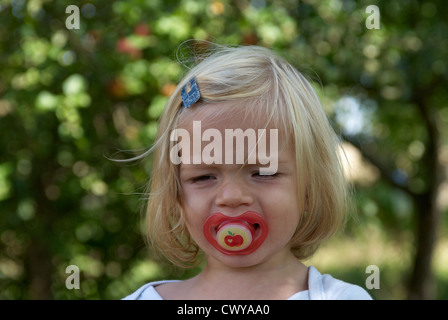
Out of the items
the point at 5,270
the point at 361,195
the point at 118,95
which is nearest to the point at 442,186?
the point at 361,195

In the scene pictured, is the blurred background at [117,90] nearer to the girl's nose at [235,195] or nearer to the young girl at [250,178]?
the young girl at [250,178]

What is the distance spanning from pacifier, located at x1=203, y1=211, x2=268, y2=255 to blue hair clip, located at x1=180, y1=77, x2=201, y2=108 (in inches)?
11.6

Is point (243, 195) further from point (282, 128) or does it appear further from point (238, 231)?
point (282, 128)

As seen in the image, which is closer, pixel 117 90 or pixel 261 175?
pixel 261 175

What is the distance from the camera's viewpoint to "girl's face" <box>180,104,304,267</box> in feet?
4.27

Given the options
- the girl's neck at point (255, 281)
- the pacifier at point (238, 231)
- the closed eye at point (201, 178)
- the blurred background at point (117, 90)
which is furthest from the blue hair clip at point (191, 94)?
the blurred background at point (117, 90)

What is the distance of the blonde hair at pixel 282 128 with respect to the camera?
137 centimetres

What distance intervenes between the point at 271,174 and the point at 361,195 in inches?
70.8

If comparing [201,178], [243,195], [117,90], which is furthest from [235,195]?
[117,90]

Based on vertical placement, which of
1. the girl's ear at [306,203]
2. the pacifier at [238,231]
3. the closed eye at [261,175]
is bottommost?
the pacifier at [238,231]

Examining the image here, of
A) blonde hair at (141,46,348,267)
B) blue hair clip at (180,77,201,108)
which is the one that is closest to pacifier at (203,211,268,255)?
Answer: blonde hair at (141,46,348,267)

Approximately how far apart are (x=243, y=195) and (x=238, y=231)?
8 centimetres

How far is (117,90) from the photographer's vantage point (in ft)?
8.77

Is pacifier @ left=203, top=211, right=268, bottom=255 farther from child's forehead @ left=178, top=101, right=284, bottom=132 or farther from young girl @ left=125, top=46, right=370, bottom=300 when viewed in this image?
child's forehead @ left=178, top=101, right=284, bottom=132
